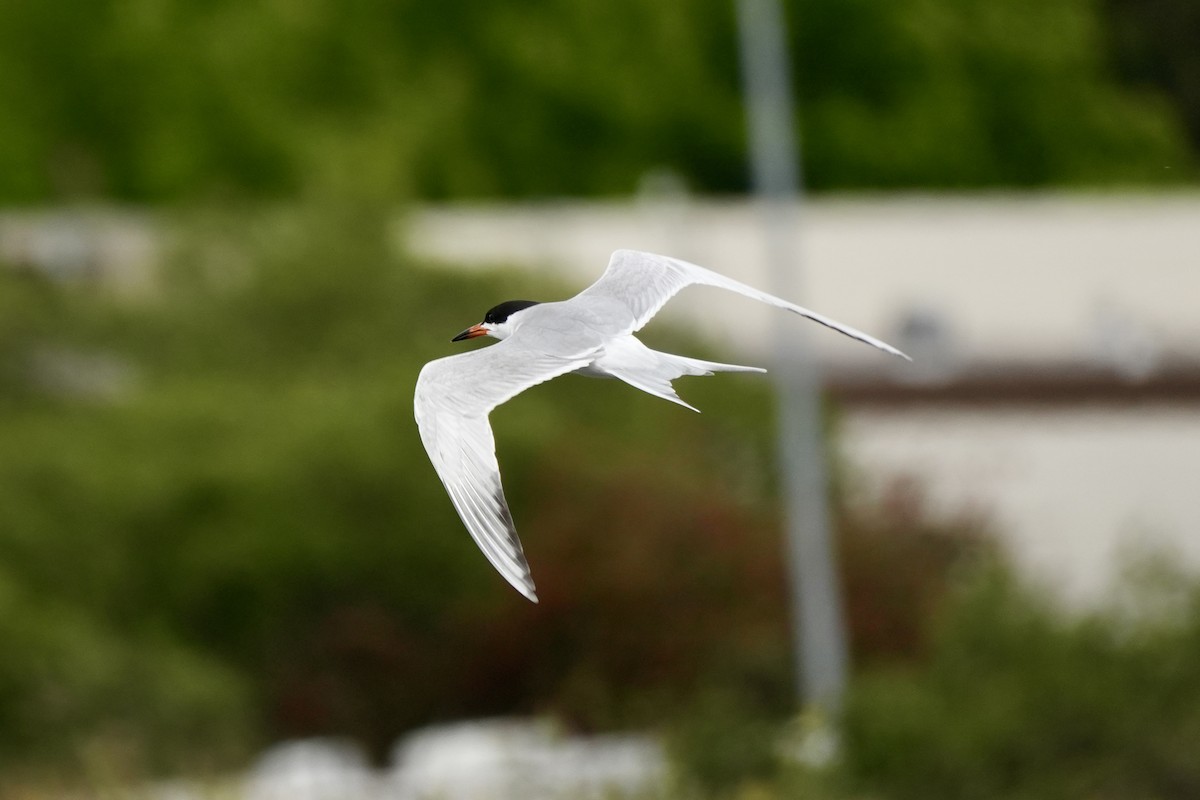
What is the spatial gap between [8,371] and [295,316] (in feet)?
8.70

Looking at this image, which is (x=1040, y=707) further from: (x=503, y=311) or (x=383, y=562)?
(x=503, y=311)

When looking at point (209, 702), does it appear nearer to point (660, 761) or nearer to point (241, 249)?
point (660, 761)

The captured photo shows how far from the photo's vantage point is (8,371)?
21641mm

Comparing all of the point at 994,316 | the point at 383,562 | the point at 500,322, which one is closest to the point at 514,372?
the point at 500,322

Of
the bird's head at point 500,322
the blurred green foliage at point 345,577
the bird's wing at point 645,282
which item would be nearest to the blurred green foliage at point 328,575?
the blurred green foliage at point 345,577

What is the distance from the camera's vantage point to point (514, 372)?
4.00 meters

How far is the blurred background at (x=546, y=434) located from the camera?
12438 mm

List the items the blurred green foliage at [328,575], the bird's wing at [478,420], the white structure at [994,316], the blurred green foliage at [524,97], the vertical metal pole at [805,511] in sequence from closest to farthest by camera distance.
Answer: the bird's wing at [478,420]
the vertical metal pole at [805,511]
the blurred green foliage at [328,575]
the white structure at [994,316]
the blurred green foliage at [524,97]

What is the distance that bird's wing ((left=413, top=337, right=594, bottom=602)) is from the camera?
384 cm

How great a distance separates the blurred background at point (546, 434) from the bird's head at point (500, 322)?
17.6 feet

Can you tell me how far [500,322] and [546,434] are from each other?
14917 mm

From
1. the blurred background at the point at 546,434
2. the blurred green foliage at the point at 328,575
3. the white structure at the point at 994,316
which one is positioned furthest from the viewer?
the white structure at the point at 994,316

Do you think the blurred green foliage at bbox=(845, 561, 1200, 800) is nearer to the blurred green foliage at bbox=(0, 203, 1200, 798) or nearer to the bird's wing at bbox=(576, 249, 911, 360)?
the blurred green foliage at bbox=(0, 203, 1200, 798)

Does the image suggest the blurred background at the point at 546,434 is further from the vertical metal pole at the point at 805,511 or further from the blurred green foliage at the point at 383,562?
the vertical metal pole at the point at 805,511
